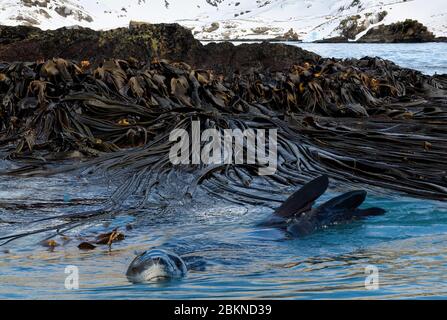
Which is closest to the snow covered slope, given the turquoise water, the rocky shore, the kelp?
the rocky shore

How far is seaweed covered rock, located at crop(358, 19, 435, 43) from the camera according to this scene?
1198 inches

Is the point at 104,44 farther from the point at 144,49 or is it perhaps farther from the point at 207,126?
the point at 207,126

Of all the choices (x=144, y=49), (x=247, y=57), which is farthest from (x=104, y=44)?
(x=247, y=57)

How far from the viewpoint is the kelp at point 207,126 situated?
14.5 ft

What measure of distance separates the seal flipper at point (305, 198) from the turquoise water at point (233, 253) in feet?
0.40

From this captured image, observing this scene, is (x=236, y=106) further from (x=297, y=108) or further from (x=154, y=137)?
(x=154, y=137)

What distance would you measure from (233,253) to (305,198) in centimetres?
46

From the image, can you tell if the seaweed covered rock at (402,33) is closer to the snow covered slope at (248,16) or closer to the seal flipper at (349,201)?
the snow covered slope at (248,16)

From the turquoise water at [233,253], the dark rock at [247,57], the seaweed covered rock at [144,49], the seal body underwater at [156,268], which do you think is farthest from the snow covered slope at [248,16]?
the seal body underwater at [156,268]

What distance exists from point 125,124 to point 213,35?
164ft

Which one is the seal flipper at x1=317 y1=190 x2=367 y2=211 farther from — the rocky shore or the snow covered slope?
the snow covered slope

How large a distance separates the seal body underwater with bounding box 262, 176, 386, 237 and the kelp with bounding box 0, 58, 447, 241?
23.4 inches

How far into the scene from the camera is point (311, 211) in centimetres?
341
